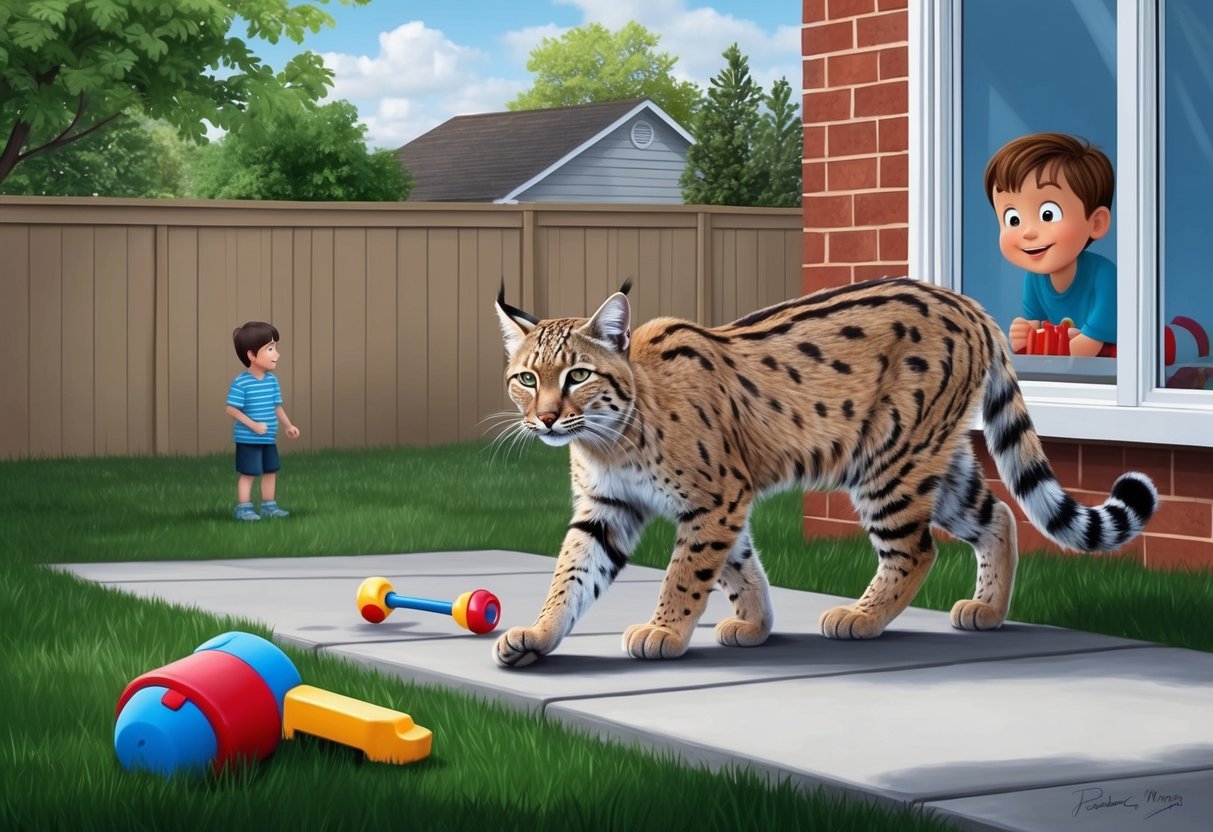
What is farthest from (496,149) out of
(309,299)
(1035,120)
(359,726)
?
(359,726)

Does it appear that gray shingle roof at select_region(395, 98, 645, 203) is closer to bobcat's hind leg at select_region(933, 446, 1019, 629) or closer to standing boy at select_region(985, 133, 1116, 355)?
standing boy at select_region(985, 133, 1116, 355)

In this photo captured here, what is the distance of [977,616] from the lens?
6.73 metres

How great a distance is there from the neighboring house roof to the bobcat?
137 feet

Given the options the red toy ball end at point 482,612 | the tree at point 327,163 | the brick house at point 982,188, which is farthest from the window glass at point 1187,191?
the tree at point 327,163

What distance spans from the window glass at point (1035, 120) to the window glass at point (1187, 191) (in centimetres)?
27

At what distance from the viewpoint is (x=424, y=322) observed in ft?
50.4

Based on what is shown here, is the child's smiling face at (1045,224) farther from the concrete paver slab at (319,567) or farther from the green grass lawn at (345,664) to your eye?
the concrete paver slab at (319,567)

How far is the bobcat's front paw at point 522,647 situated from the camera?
5.95 m

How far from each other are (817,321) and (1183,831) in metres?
2.81

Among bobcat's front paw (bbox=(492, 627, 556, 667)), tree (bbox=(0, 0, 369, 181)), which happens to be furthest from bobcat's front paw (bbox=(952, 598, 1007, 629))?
tree (bbox=(0, 0, 369, 181))

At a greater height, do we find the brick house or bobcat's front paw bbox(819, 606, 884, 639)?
the brick house

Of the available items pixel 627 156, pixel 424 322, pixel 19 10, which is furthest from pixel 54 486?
pixel 627 156

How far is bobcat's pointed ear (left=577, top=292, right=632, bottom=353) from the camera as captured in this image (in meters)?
5.99
